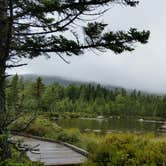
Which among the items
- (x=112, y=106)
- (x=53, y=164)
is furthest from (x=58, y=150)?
(x=112, y=106)

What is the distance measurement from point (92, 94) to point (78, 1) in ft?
306

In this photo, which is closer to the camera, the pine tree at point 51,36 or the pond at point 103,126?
the pine tree at point 51,36

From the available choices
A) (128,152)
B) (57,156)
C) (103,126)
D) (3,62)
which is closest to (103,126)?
(103,126)

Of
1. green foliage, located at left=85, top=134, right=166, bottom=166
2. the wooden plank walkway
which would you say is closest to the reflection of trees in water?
the wooden plank walkway

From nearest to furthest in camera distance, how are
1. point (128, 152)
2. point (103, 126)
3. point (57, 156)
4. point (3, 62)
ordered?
point (3, 62) < point (128, 152) < point (57, 156) < point (103, 126)

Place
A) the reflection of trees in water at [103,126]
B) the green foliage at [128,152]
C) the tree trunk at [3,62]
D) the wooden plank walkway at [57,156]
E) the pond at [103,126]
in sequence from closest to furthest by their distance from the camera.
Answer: the tree trunk at [3,62], the green foliage at [128,152], the wooden plank walkway at [57,156], the pond at [103,126], the reflection of trees in water at [103,126]

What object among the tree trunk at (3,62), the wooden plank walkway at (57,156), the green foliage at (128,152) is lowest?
the wooden plank walkway at (57,156)

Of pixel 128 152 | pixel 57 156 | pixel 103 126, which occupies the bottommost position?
pixel 103 126

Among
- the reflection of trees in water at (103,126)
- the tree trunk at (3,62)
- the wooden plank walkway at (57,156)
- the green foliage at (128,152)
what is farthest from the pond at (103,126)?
the tree trunk at (3,62)

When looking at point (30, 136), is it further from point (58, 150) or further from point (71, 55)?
point (71, 55)

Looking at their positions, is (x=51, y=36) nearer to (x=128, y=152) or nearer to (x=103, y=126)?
(x=128, y=152)

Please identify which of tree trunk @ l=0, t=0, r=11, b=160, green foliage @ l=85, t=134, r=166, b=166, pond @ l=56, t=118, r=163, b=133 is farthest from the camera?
pond @ l=56, t=118, r=163, b=133

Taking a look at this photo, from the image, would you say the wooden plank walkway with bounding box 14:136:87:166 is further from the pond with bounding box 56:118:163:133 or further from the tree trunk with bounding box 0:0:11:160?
the pond with bounding box 56:118:163:133

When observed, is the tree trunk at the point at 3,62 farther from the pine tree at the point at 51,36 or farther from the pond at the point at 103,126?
the pond at the point at 103,126
